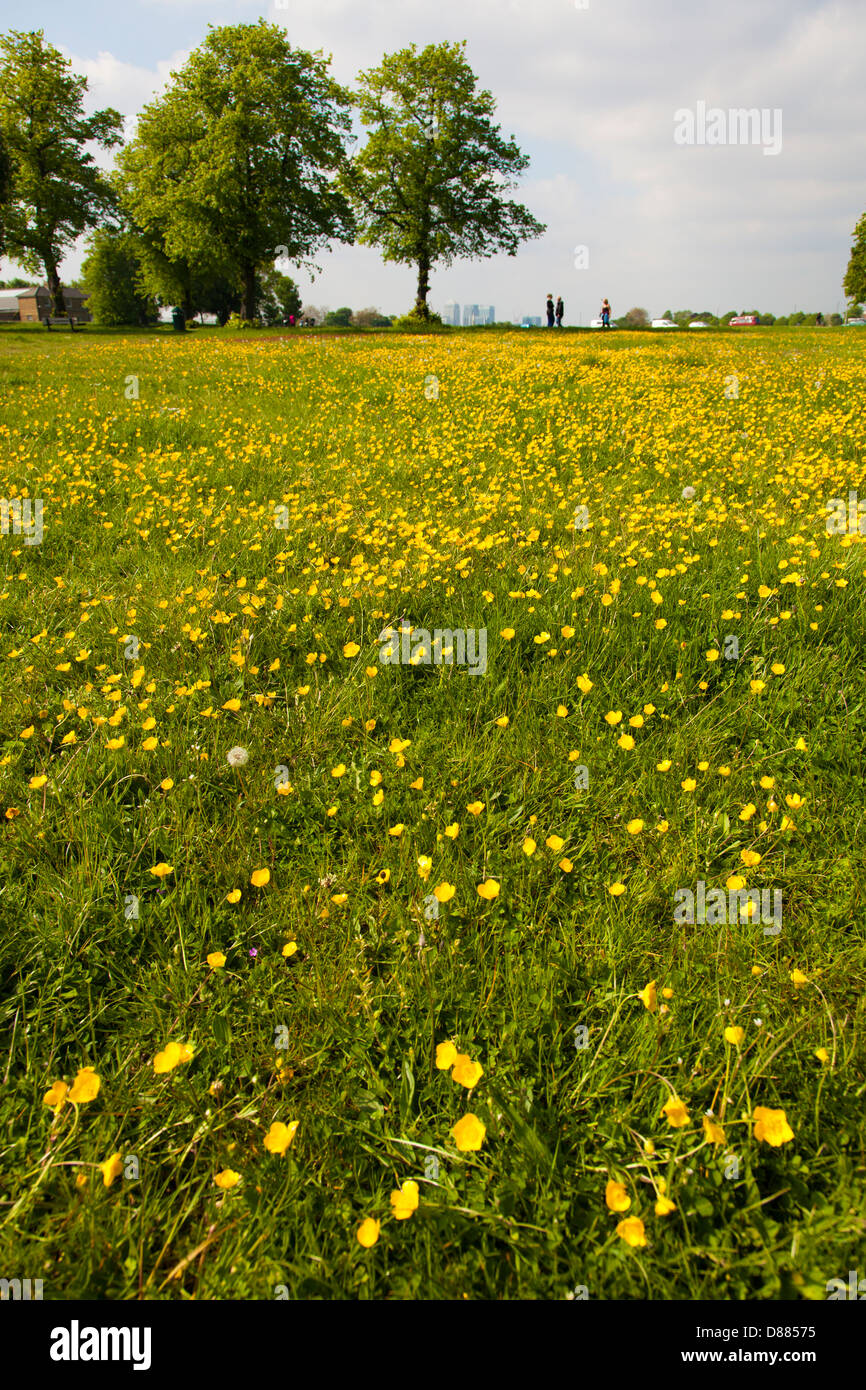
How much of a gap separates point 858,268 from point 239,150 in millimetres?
48370

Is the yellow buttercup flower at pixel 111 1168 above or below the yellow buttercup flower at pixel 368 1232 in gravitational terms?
above

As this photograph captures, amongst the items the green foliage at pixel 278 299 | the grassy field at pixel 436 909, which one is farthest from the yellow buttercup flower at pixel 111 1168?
the green foliage at pixel 278 299

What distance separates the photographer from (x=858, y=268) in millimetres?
54344

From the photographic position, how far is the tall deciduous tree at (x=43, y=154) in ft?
134

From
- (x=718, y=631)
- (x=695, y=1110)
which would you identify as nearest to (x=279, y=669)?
(x=718, y=631)

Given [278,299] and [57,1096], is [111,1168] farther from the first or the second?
[278,299]

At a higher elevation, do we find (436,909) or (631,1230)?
(436,909)

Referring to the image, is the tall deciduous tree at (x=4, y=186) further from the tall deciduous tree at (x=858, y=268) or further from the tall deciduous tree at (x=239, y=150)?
the tall deciduous tree at (x=858, y=268)

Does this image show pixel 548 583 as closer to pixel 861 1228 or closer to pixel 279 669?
pixel 279 669

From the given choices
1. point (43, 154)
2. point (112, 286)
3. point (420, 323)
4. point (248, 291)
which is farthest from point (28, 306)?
point (420, 323)

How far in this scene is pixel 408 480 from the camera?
6305mm

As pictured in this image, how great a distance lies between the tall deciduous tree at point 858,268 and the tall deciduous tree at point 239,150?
4180 centimetres

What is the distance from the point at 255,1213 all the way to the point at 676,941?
4.33 feet

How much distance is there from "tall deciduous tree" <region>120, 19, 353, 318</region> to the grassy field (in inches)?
1500
